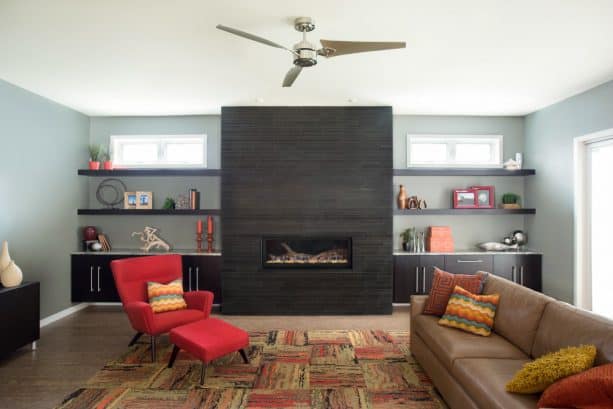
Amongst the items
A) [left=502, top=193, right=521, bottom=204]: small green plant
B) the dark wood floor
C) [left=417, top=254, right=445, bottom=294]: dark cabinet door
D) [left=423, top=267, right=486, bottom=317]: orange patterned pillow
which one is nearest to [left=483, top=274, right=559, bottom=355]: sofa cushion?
[left=423, top=267, right=486, bottom=317]: orange patterned pillow

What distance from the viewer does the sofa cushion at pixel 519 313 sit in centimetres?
261

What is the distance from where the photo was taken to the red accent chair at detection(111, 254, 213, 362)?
11.7 feet

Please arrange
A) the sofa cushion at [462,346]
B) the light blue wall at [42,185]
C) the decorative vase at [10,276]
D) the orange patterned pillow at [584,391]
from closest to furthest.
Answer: the orange patterned pillow at [584,391], the sofa cushion at [462,346], the decorative vase at [10,276], the light blue wall at [42,185]

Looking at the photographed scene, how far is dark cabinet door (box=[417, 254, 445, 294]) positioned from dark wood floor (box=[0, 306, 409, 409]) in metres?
0.49

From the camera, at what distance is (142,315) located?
11.6ft

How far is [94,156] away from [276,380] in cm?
415

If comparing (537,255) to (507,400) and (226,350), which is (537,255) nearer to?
(507,400)

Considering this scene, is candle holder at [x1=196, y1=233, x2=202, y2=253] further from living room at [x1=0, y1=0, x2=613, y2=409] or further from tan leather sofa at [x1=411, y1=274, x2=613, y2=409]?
tan leather sofa at [x1=411, y1=274, x2=613, y2=409]

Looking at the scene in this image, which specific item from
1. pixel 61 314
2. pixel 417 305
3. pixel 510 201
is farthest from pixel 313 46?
pixel 61 314

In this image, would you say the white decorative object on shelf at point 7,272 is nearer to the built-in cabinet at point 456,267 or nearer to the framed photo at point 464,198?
the built-in cabinet at point 456,267

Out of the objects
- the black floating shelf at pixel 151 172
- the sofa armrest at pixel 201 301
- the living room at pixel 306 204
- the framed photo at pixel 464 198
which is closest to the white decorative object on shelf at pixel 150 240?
the living room at pixel 306 204

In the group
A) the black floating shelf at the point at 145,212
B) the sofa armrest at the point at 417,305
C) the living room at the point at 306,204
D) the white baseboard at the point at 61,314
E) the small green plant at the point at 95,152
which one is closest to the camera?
the living room at the point at 306,204

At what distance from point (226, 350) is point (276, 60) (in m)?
2.62

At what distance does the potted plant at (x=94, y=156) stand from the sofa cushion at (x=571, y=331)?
5.51m
